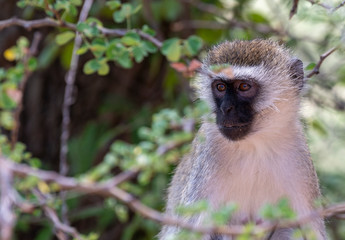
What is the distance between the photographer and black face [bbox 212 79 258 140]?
304cm

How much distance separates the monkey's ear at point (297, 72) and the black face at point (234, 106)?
0.31 metres

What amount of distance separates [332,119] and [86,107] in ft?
7.36

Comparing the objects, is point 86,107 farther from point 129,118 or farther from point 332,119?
point 332,119

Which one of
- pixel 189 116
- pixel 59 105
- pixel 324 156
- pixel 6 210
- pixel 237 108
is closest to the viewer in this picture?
pixel 6 210

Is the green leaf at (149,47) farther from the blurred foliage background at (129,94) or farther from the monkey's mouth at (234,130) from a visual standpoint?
the blurred foliage background at (129,94)

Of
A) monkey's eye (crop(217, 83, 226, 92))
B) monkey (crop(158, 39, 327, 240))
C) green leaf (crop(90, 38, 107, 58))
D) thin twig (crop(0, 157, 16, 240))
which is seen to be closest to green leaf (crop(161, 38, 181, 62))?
green leaf (crop(90, 38, 107, 58))

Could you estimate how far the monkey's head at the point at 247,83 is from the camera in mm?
3082

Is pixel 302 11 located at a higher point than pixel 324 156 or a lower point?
higher

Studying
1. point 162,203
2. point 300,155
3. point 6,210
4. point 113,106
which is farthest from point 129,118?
point 6,210

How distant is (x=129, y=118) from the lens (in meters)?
5.32

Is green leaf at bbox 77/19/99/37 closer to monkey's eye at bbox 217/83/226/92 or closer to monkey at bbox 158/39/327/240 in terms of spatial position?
monkey at bbox 158/39/327/240

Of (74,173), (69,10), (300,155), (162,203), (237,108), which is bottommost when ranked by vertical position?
(74,173)

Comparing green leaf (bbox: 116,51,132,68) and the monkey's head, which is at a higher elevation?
green leaf (bbox: 116,51,132,68)

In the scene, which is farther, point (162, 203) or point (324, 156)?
point (324, 156)
